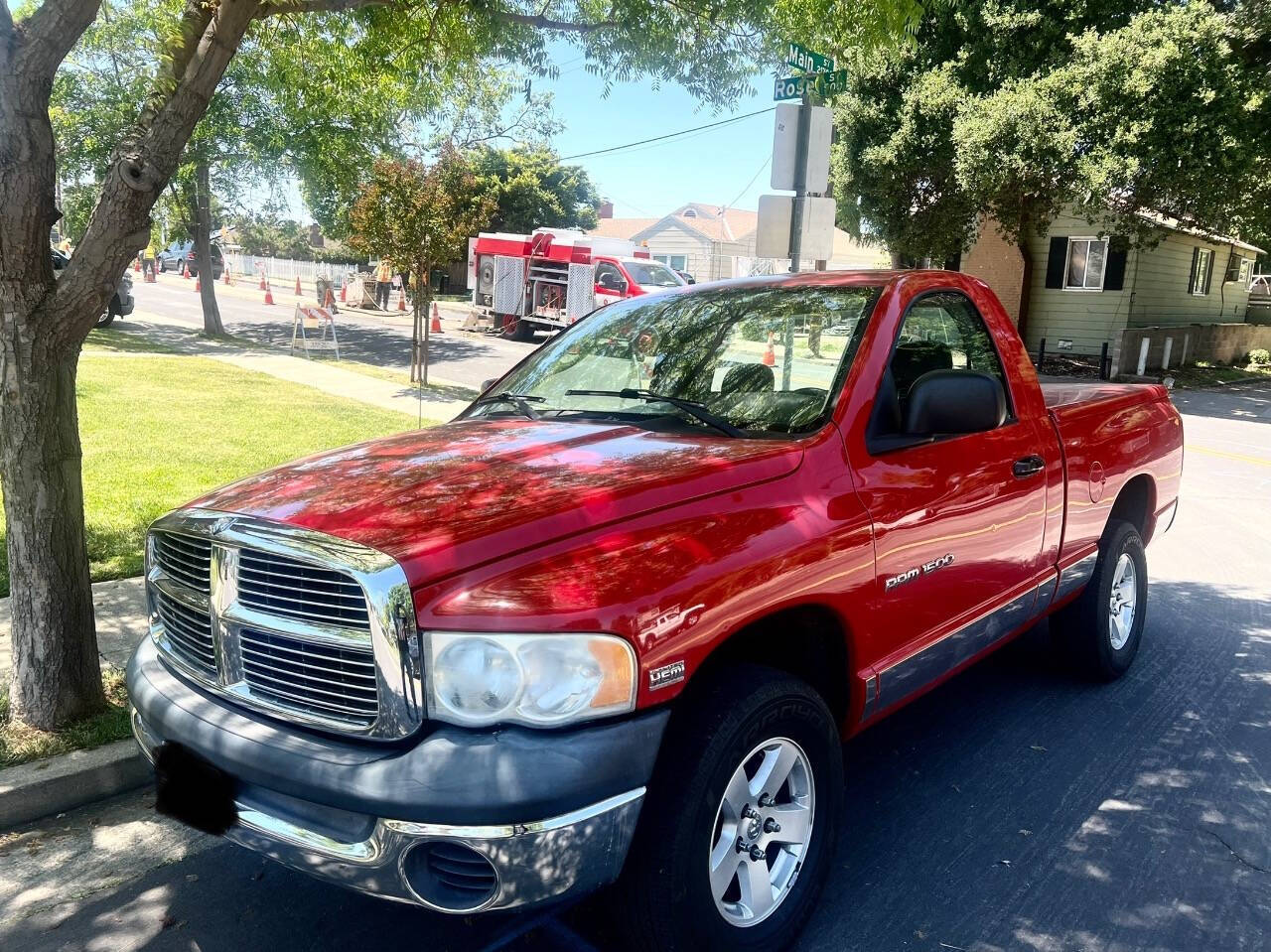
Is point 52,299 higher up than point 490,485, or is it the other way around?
point 52,299

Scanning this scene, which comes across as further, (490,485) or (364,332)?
(364,332)

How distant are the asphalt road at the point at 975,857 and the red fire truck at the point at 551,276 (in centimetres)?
1996

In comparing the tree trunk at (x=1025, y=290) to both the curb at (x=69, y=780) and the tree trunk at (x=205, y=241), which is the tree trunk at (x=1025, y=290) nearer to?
the tree trunk at (x=205, y=241)

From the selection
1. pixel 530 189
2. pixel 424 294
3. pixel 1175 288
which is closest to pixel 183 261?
pixel 530 189

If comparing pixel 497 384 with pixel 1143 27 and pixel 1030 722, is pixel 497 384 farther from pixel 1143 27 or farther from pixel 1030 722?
pixel 1143 27

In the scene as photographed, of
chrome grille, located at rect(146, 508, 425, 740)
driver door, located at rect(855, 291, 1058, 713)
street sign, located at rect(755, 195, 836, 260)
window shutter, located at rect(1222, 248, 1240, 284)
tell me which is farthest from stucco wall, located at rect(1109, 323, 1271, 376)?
chrome grille, located at rect(146, 508, 425, 740)

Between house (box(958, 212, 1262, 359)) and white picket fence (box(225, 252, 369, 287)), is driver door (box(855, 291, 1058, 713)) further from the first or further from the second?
white picket fence (box(225, 252, 369, 287))

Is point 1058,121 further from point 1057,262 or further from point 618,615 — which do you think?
point 618,615

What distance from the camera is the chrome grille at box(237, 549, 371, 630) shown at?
7.49 ft

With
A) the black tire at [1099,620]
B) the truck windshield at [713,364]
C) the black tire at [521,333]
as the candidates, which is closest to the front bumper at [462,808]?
the truck windshield at [713,364]

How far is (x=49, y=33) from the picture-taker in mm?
3525

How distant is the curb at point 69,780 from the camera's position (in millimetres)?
3518

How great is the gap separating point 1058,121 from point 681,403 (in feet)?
53.9

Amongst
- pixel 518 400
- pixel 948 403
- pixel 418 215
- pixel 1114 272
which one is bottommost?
pixel 518 400
